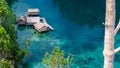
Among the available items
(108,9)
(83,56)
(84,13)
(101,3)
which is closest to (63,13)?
(84,13)

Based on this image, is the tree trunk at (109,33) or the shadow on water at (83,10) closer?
the tree trunk at (109,33)

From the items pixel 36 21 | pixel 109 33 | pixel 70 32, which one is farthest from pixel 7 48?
pixel 109 33

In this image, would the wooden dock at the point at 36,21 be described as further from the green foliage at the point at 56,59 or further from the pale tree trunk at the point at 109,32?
the pale tree trunk at the point at 109,32

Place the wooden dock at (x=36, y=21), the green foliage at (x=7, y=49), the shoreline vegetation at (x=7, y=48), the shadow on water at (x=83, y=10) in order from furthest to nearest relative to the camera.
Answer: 1. the shadow on water at (x=83, y=10)
2. the wooden dock at (x=36, y=21)
3. the green foliage at (x=7, y=49)
4. the shoreline vegetation at (x=7, y=48)

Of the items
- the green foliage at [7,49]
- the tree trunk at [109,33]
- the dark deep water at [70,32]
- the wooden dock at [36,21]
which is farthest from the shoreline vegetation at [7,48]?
the tree trunk at [109,33]

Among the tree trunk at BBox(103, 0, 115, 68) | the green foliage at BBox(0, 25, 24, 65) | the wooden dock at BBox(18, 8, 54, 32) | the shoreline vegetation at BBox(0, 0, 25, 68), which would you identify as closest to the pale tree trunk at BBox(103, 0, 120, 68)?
the tree trunk at BBox(103, 0, 115, 68)

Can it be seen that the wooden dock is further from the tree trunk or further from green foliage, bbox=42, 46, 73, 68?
the tree trunk
